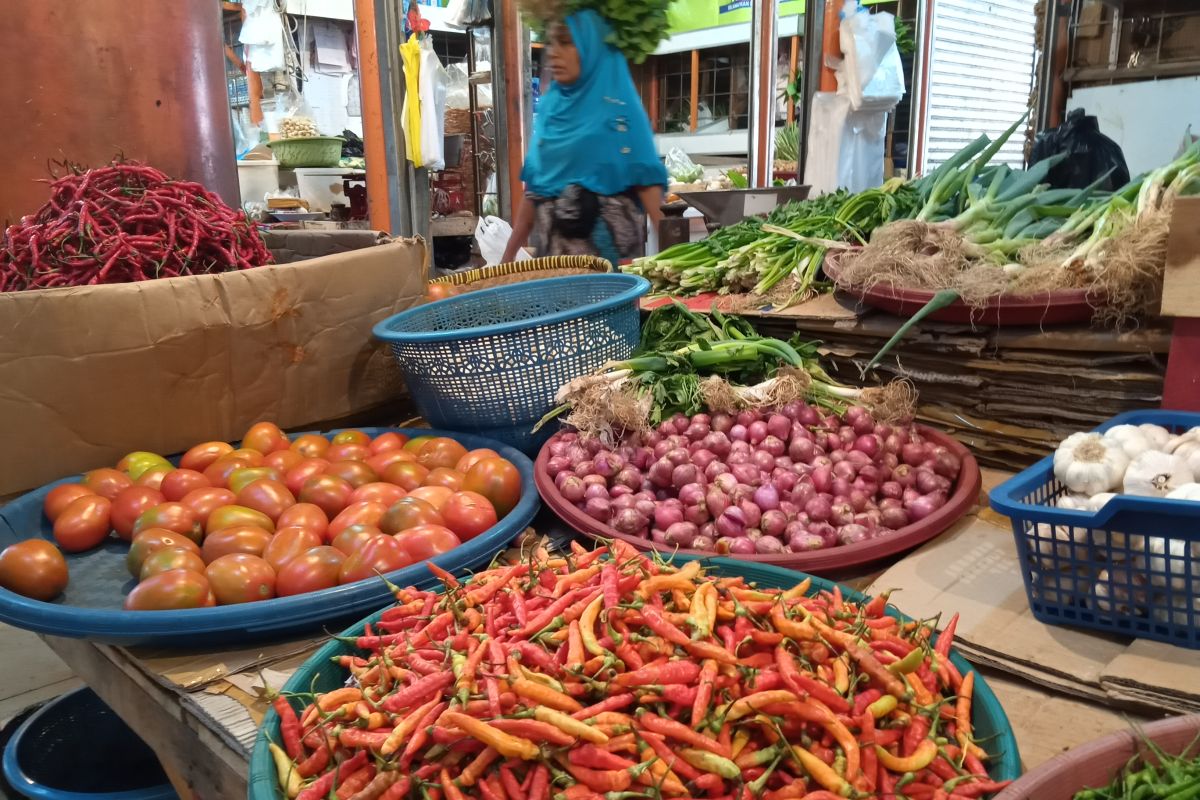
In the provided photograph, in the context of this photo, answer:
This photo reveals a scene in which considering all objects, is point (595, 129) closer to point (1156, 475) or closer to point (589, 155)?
point (589, 155)

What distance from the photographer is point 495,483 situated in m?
2.03

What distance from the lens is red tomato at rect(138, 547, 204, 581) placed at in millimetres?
1673

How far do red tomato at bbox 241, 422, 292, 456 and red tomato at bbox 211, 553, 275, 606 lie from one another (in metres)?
0.65

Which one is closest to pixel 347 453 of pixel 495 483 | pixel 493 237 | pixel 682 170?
pixel 495 483

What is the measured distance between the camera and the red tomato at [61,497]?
2.02 m

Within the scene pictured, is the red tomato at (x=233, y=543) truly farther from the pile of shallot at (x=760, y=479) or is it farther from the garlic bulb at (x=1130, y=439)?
the garlic bulb at (x=1130, y=439)

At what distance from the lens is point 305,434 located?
243 cm

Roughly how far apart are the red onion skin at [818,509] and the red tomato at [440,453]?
3.02ft

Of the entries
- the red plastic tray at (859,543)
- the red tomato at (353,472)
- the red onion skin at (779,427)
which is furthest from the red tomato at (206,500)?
the red onion skin at (779,427)

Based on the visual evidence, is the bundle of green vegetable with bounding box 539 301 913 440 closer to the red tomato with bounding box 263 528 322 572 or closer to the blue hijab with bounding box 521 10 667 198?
the red tomato with bounding box 263 528 322 572

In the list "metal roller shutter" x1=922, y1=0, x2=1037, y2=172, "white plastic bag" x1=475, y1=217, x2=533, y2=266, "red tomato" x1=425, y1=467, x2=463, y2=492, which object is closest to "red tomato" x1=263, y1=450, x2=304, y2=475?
"red tomato" x1=425, y1=467, x2=463, y2=492

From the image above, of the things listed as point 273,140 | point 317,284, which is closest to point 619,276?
point 317,284

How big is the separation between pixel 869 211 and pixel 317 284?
2.21 meters

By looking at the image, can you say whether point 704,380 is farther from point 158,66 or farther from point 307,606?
point 158,66
